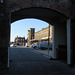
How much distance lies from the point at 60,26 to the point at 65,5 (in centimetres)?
428

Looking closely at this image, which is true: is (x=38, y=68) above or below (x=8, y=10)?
below

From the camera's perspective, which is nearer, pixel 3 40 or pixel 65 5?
pixel 3 40

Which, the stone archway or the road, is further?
the stone archway

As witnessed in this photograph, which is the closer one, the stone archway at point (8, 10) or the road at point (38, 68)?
the road at point (38, 68)

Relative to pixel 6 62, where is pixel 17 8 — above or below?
above

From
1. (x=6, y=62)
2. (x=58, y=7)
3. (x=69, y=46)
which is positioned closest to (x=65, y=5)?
(x=58, y=7)

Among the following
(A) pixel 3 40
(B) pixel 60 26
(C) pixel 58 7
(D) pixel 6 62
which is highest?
(C) pixel 58 7

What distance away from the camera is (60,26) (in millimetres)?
14680

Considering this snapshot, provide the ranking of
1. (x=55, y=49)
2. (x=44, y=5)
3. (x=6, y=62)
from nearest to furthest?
(x=6, y=62) < (x=44, y=5) < (x=55, y=49)

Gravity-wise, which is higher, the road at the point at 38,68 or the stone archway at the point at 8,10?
the stone archway at the point at 8,10

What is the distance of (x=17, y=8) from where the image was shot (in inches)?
382

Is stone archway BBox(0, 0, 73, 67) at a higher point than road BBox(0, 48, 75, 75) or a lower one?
higher

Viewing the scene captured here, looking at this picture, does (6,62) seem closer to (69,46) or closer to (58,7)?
(69,46)

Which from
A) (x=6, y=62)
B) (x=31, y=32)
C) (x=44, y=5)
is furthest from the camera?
(x=31, y=32)
